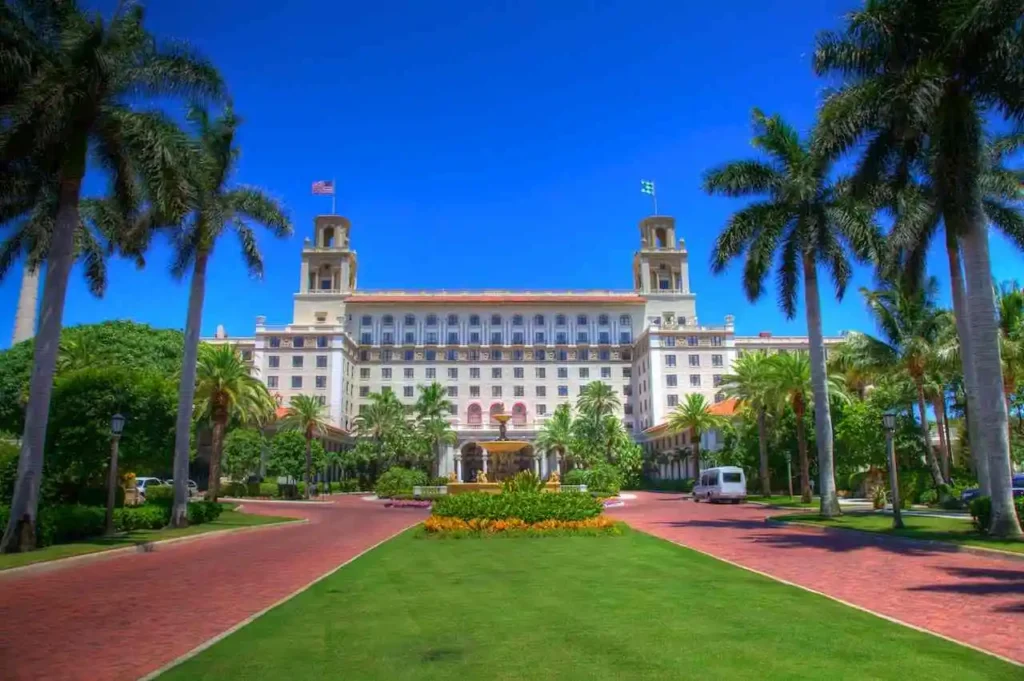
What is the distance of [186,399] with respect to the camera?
26984mm

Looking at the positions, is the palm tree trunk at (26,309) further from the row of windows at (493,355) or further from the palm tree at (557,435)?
the row of windows at (493,355)

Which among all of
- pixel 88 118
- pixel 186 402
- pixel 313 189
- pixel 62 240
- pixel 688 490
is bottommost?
pixel 688 490

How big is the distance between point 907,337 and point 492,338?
237 feet

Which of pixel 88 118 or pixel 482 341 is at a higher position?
pixel 482 341

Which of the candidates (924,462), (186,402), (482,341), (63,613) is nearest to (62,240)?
(186,402)

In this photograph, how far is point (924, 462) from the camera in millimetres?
44344

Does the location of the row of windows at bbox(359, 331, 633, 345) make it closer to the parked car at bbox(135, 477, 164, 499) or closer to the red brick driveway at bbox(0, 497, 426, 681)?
the parked car at bbox(135, 477, 164, 499)

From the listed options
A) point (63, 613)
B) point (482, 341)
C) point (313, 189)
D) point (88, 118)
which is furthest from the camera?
point (482, 341)

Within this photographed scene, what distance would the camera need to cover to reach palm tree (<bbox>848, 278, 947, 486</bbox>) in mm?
37312

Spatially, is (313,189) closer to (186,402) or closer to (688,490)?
(688,490)

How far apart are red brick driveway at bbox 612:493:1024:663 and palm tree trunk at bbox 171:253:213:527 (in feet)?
56.2

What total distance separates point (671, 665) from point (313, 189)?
86365 millimetres

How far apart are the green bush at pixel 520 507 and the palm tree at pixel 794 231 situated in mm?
11340

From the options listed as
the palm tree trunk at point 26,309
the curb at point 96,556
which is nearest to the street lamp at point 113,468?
the curb at point 96,556
